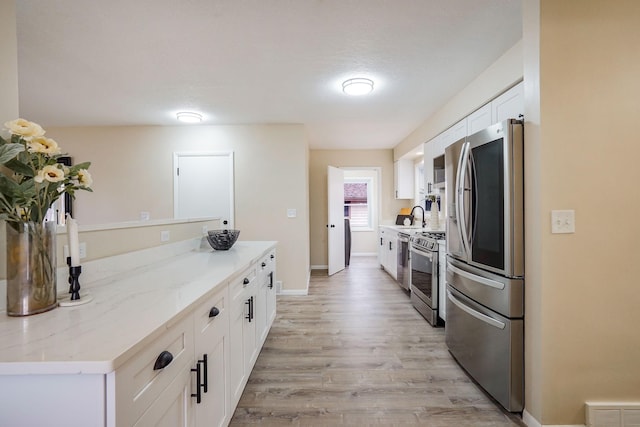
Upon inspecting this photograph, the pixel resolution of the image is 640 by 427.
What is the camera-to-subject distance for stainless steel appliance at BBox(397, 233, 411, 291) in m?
3.89

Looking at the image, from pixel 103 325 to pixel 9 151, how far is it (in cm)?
66

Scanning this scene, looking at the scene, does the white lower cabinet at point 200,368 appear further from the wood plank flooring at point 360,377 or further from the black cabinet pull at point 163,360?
the wood plank flooring at point 360,377

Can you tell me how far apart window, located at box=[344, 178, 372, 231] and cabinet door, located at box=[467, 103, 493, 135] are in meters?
4.02

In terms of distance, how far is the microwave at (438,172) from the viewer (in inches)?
145

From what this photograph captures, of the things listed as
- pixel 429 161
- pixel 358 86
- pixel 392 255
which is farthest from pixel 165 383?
pixel 392 255

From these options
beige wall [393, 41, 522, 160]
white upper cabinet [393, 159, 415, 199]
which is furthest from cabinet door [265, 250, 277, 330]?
white upper cabinet [393, 159, 415, 199]

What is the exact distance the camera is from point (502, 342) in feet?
5.52

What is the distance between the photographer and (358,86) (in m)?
2.71

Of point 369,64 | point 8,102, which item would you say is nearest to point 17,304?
point 8,102

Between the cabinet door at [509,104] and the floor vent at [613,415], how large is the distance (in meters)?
1.85

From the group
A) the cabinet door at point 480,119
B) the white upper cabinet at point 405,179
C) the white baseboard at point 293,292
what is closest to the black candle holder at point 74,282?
the cabinet door at point 480,119

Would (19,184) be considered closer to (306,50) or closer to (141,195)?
(306,50)

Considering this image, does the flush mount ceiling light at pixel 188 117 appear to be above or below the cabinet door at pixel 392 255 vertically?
above

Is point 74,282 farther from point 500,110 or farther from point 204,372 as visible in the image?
point 500,110
